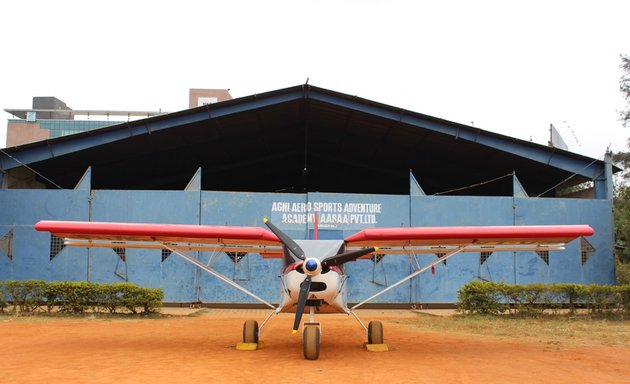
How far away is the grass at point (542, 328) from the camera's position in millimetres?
13152

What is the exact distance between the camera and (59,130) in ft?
210

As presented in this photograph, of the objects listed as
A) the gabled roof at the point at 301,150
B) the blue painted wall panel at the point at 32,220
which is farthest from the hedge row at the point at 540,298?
the blue painted wall panel at the point at 32,220

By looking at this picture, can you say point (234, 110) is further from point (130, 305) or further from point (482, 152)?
point (482, 152)

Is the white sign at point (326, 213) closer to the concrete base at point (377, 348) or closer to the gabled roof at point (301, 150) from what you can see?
the gabled roof at point (301, 150)

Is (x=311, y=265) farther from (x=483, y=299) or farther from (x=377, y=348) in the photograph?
(x=483, y=299)

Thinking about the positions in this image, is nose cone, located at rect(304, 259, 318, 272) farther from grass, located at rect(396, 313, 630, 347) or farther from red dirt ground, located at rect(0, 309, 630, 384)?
grass, located at rect(396, 313, 630, 347)

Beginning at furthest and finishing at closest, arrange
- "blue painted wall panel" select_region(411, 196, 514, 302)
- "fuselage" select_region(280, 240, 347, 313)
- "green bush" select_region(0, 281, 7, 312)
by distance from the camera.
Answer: "blue painted wall panel" select_region(411, 196, 514, 302) < "green bush" select_region(0, 281, 7, 312) < "fuselage" select_region(280, 240, 347, 313)

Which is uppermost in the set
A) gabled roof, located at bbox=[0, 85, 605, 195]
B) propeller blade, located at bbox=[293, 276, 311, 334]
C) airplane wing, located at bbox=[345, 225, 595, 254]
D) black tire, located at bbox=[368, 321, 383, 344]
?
gabled roof, located at bbox=[0, 85, 605, 195]

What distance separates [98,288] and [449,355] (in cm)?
1145

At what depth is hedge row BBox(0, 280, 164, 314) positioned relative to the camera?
56.3ft

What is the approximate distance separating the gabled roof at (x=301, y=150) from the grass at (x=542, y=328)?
24.1 ft

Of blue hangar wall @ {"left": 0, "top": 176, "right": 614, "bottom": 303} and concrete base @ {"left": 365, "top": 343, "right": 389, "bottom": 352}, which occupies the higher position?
blue hangar wall @ {"left": 0, "top": 176, "right": 614, "bottom": 303}

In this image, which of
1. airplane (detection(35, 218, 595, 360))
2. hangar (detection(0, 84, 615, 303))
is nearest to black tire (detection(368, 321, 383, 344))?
airplane (detection(35, 218, 595, 360))

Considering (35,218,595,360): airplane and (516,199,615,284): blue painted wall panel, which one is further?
(516,199,615,284): blue painted wall panel
